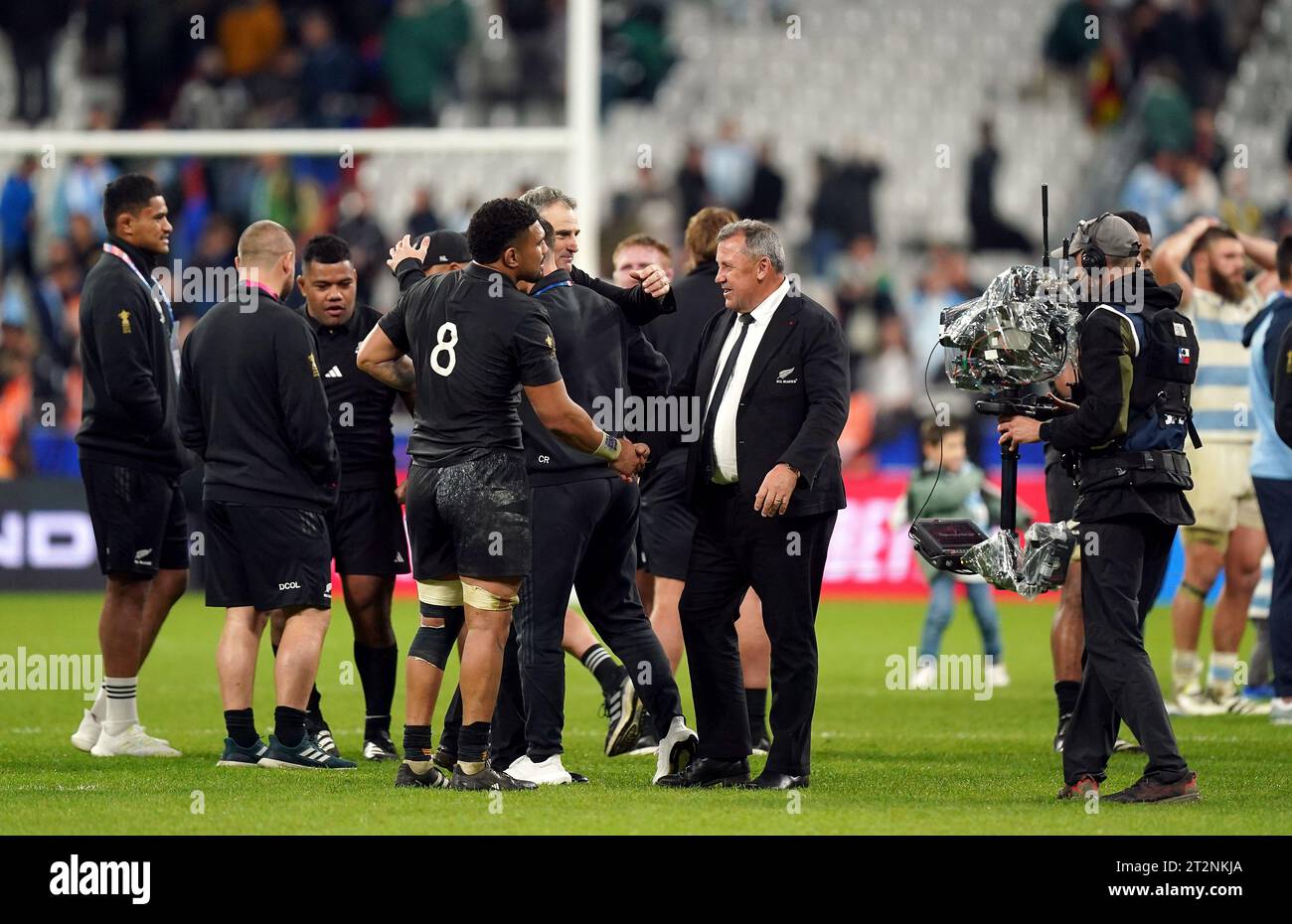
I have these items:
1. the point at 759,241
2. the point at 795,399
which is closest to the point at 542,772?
the point at 795,399

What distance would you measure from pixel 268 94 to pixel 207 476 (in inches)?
538

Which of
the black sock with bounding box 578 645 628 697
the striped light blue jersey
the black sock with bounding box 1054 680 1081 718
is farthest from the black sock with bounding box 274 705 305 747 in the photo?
the striped light blue jersey

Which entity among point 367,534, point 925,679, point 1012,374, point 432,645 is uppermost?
point 1012,374

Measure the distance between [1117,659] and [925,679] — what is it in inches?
194

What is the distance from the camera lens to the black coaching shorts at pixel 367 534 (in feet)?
30.1

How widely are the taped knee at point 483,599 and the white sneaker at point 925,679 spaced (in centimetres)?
519

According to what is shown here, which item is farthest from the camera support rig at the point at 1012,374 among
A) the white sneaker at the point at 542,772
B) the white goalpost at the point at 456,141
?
the white goalpost at the point at 456,141

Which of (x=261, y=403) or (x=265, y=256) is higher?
(x=265, y=256)

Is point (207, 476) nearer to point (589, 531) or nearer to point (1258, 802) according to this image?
point (589, 531)

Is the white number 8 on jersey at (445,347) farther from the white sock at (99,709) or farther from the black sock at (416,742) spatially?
the white sock at (99,709)

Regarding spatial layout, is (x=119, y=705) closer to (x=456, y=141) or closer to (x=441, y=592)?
(x=441, y=592)

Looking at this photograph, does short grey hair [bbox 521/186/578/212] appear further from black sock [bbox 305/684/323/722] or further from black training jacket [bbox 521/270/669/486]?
black sock [bbox 305/684/323/722]

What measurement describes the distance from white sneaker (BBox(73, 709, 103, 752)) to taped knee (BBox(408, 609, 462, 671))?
228 cm

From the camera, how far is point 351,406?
30.2ft
